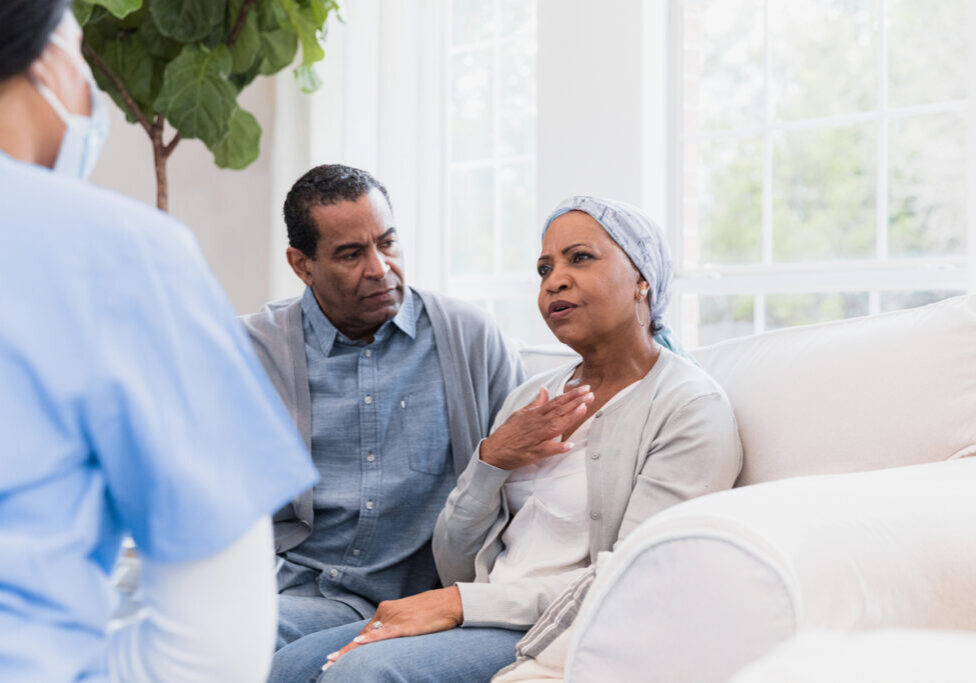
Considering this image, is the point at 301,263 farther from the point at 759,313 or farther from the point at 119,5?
the point at 759,313

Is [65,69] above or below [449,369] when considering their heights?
above

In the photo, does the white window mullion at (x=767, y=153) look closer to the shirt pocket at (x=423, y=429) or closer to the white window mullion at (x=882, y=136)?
the white window mullion at (x=882, y=136)

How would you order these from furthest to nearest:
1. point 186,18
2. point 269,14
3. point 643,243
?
point 269,14 → point 186,18 → point 643,243

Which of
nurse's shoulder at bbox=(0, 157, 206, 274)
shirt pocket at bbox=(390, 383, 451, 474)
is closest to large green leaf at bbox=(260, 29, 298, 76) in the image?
shirt pocket at bbox=(390, 383, 451, 474)

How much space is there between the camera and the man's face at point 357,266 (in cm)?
210

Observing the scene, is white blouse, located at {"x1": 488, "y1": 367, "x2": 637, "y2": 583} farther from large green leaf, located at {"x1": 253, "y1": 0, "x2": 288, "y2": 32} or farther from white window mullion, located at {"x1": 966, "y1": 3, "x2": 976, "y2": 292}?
large green leaf, located at {"x1": 253, "y1": 0, "x2": 288, "y2": 32}

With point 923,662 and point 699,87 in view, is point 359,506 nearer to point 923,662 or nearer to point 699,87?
point 923,662

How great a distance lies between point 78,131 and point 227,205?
3.49m

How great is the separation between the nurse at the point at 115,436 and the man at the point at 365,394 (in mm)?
1149

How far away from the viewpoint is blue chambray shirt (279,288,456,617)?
A: 1955mm

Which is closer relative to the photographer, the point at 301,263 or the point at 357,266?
the point at 357,266

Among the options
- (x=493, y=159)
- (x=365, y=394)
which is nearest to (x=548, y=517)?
(x=365, y=394)

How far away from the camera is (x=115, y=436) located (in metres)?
0.67

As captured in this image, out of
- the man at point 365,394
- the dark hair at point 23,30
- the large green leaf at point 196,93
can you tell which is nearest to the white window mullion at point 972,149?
the man at point 365,394
